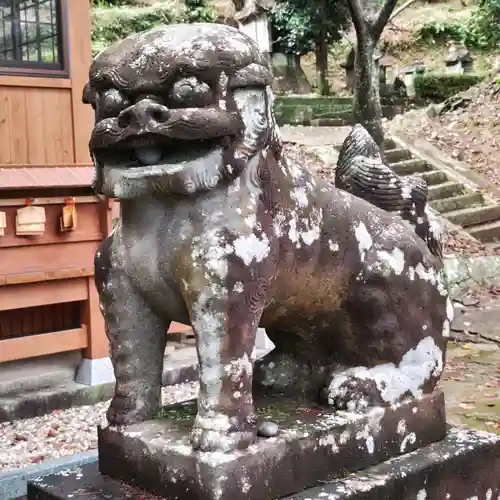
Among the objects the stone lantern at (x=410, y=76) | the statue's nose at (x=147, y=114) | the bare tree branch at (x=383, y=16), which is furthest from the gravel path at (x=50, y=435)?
the stone lantern at (x=410, y=76)

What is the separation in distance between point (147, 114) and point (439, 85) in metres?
14.3

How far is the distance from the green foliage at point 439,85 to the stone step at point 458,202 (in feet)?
18.5

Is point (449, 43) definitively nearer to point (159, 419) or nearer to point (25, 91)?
point (25, 91)

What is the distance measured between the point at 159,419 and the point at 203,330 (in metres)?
0.40

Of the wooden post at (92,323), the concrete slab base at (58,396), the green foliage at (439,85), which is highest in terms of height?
the green foliage at (439,85)

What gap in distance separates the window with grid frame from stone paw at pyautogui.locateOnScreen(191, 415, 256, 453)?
3983 mm

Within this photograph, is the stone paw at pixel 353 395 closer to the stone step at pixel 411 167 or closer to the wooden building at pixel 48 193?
the wooden building at pixel 48 193

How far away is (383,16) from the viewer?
8227 mm

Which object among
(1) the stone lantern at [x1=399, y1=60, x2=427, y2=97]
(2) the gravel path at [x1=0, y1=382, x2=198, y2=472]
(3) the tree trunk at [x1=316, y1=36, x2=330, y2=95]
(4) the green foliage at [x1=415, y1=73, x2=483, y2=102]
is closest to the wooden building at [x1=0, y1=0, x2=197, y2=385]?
(2) the gravel path at [x1=0, y1=382, x2=198, y2=472]

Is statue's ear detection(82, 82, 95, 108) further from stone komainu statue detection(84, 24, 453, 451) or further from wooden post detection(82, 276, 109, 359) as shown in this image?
wooden post detection(82, 276, 109, 359)

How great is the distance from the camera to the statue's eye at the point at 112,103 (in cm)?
168

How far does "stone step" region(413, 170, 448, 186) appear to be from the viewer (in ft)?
32.5

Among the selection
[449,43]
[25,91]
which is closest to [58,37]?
[25,91]

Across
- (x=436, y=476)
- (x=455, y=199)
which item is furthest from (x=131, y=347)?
(x=455, y=199)
